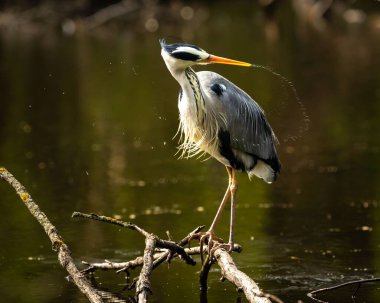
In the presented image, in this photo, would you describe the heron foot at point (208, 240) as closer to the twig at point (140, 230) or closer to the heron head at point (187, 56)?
the twig at point (140, 230)

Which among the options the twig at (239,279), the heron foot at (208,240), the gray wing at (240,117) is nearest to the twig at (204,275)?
the heron foot at (208,240)

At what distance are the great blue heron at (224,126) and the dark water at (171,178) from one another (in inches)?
10.5

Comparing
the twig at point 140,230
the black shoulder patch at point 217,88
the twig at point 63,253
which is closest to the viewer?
the twig at point 63,253

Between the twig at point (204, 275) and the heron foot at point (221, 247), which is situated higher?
the heron foot at point (221, 247)

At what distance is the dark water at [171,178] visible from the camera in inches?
328

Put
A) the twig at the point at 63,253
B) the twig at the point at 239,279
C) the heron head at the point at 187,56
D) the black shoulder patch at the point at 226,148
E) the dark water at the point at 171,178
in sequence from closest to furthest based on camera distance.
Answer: the twig at the point at 239,279 → the twig at the point at 63,253 → the heron head at the point at 187,56 → the black shoulder patch at the point at 226,148 → the dark water at the point at 171,178

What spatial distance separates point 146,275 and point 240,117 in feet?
6.79

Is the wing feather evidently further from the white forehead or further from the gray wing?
the white forehead

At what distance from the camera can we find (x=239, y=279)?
654cm

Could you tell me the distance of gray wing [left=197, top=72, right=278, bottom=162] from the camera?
7.82 m

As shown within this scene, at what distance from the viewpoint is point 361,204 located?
10820 mm

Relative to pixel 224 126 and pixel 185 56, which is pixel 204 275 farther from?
pixel 185 56

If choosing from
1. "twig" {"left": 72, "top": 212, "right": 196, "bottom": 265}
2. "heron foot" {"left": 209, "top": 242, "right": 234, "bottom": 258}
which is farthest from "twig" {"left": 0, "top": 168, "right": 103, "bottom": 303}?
"heron foot" {"left": 209, "top": 242, "right": 234, "bottom": 258}

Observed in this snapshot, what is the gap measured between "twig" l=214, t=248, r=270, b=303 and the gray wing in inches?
41.7
